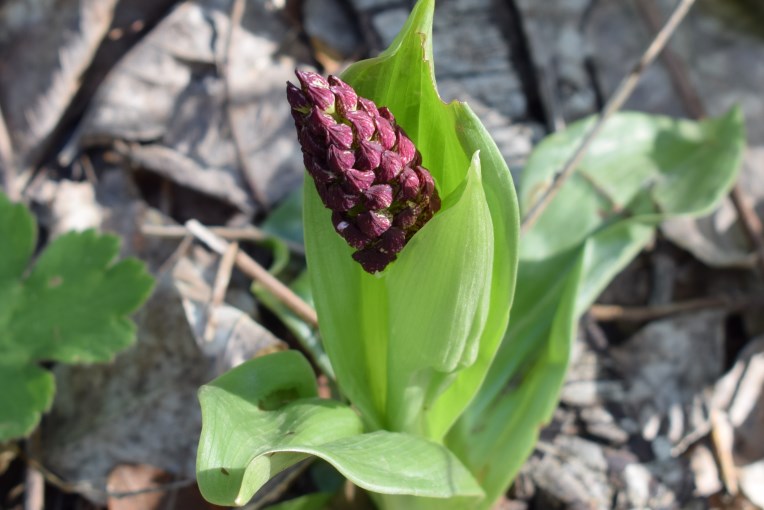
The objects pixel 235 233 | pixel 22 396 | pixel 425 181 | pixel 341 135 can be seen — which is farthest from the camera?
pixel 235 233

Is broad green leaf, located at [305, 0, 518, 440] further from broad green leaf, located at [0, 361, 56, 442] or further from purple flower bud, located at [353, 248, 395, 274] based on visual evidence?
broad green leaf, located at [0, 361, 56, 442]

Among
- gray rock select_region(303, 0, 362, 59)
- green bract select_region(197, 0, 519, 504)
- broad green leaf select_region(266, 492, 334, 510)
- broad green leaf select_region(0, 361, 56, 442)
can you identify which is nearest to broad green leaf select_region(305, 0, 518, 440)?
green bract select_region(197, 0, 519, 504)

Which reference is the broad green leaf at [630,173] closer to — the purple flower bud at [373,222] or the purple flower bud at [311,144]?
the purple flower bud at [373,222]

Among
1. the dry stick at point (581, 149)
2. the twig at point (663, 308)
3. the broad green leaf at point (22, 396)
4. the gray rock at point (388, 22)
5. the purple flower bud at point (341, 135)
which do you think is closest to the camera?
the purple flower bud at point (341, 135)

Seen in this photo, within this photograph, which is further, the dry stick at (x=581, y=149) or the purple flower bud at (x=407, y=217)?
the dry stick at (x=581, y=149)

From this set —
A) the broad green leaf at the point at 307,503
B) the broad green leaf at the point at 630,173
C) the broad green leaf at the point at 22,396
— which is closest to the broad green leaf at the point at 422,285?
the broad green leaf at the point at 307,503

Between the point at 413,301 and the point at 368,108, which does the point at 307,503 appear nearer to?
the point at 413,301

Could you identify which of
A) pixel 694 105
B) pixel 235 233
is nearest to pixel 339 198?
pixel 235 233
